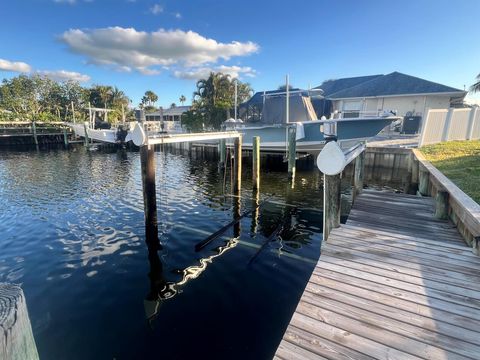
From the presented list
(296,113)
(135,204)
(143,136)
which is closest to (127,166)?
(135,204)

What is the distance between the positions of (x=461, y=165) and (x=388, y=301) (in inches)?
301

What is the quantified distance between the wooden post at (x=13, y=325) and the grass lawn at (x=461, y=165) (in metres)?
6.21

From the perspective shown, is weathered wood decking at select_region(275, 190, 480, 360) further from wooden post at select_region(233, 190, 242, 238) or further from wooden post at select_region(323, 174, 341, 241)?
wooden post at select_region(233, 190, 242, 238)

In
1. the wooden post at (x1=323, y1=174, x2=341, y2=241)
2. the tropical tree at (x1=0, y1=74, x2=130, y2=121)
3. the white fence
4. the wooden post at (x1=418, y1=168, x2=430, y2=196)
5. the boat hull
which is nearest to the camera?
the wooden post at (x1=323, y1=174, x2=341, y2=241)

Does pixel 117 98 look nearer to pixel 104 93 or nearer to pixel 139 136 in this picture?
pixel 104 93

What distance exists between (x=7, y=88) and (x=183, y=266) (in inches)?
2088

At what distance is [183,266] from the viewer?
5.63 meters

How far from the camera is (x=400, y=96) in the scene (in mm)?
22906

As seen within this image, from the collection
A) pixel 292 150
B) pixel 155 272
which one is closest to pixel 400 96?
pixel 292 150

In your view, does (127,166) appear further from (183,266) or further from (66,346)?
(66,346)

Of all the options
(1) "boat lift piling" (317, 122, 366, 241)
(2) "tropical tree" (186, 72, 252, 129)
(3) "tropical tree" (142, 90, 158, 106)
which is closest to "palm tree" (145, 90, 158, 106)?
(3) "tropical tree" (142, 90, 158, 106)

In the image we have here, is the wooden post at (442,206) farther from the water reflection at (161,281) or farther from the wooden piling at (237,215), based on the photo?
the wooden piling at (237,215)

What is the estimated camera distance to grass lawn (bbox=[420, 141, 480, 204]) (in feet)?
18.6

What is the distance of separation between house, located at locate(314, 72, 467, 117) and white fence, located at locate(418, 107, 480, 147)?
311 inches
